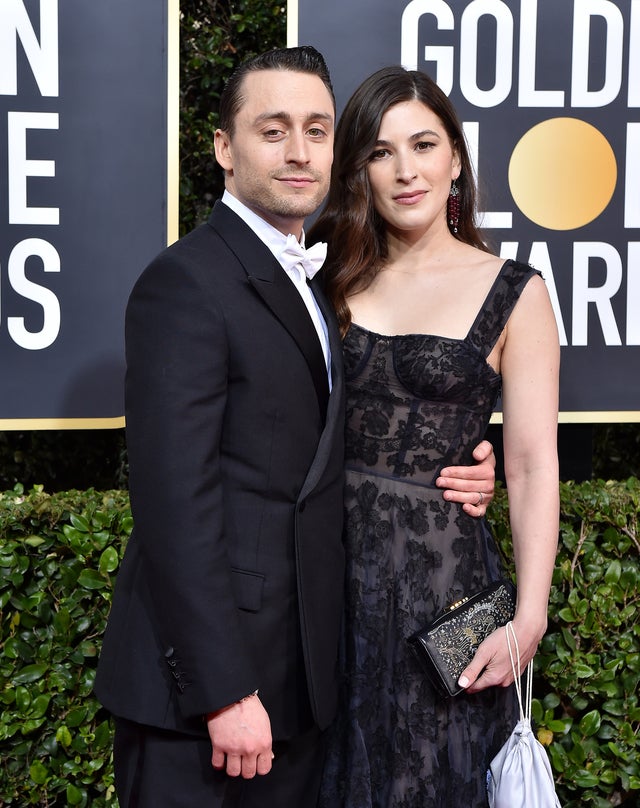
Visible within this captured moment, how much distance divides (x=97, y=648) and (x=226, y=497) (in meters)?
1.27

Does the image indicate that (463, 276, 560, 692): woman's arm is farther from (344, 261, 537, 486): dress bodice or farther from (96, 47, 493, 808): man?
(96, 47, 493, 808): man

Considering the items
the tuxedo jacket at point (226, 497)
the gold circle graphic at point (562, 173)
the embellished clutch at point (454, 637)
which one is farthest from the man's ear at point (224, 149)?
the gold circle graphic at point (562, 173)

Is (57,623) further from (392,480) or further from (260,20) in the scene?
(260,20)

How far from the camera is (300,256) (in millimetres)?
2090

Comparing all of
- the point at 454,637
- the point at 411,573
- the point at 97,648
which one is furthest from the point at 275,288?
the point at 97,648

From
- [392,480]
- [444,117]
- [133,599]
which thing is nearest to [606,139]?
[444,117]

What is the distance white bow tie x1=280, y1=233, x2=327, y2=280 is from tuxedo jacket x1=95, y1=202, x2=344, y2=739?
60 mm

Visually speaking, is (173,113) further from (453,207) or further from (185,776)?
(185,776)

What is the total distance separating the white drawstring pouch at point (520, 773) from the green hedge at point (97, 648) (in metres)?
0.89

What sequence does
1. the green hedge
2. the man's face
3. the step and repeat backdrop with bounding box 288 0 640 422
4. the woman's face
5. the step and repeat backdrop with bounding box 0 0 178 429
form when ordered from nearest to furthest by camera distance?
the man's face
the woman's face
the green hedge
the step and repeat backdrop with bounding box 0 0 178 429
the step and repeat backdrop with bounding box 288 0 640 422

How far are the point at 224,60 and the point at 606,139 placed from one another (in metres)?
1.55

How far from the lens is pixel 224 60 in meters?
3.91

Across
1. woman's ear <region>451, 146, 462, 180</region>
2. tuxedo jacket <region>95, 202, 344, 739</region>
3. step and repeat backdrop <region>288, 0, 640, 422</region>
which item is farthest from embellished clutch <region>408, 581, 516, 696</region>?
step and repeat backdrop <region>288, 0, 640, 422</region>

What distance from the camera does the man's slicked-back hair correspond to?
2.09 m
